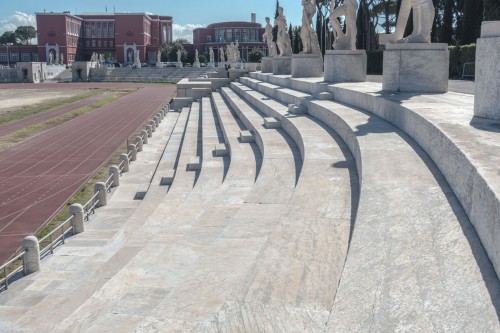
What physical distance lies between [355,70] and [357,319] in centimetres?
1097

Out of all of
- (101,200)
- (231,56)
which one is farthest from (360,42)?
(101,200)

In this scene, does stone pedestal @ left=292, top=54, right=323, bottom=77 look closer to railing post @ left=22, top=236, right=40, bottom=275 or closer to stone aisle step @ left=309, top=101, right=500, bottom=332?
railing post @ left=22, top=236, right=40, bottom=275

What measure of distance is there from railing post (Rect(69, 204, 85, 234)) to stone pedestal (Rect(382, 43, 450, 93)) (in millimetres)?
5215

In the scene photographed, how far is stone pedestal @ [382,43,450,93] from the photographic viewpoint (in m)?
8.54

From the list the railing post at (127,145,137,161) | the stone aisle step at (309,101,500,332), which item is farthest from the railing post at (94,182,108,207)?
the stone aisle step at (309,101,500,332)

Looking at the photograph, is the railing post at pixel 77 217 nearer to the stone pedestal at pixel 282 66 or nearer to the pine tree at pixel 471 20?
the stone pedestal at pixel 282 66

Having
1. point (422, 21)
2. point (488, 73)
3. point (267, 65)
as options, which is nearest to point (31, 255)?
point (488, 73)

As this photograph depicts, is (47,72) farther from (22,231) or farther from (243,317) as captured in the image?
(243,317)

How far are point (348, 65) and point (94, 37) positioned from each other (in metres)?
85.4

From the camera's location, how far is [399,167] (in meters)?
4.60

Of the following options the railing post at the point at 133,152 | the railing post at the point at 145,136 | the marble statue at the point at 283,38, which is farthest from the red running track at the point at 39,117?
the marble statue at the point at 283,38

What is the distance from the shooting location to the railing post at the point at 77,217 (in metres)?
7.99

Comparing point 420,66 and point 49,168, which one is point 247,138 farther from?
point 49,168

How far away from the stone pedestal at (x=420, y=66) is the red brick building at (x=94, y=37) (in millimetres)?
80944
